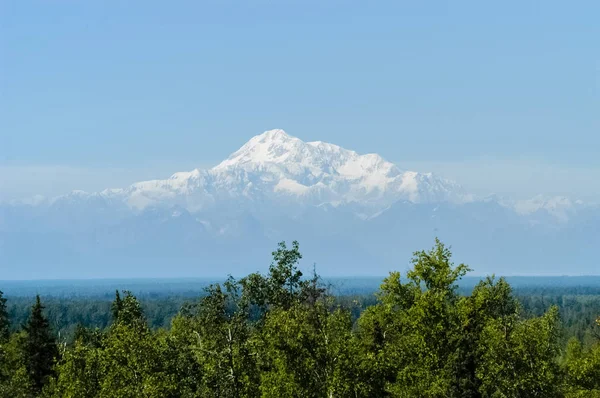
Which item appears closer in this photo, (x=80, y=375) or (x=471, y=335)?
(x=471, y=335)

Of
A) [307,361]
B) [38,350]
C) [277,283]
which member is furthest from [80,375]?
[38,350]

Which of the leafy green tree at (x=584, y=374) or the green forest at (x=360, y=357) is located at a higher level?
the green forest at (x=360, y=357)

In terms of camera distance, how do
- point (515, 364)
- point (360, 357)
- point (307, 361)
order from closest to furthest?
1. point (307, 361)
2. point (360, 357)
3. point (515, 364)

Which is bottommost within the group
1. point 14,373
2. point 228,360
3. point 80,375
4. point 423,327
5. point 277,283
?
point 14,373

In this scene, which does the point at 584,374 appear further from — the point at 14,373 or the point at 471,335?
the point at 14,373

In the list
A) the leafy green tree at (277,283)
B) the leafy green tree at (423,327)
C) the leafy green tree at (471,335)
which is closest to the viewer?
the leafy green tree at (423,327)

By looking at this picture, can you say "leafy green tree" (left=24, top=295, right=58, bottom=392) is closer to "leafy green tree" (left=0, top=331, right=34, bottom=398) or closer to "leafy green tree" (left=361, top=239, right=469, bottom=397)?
"leafy green tree" (left=0, top=331, right=34, bottom=398)

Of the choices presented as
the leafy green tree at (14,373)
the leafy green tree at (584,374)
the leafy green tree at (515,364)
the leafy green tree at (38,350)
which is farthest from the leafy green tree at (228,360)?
the leafy green tree at (38,350)

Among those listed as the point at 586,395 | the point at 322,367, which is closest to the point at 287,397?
the point at 322,367

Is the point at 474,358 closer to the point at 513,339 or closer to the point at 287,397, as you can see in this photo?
the point at 513,339

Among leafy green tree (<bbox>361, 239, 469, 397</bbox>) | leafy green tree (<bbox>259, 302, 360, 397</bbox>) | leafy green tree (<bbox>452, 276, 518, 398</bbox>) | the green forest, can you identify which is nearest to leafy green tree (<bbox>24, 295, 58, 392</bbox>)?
the green forest

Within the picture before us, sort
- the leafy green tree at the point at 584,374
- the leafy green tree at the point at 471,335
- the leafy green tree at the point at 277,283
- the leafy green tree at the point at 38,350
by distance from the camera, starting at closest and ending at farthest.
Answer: the leafy green tree at the point at 471,335 < the leafy green tree at the point at 584,374 < the leafy green tree at the point at 277,283 < the leafy green tree at the point at 38,350

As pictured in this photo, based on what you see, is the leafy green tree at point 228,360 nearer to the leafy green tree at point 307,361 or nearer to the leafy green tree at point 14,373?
the leafy green tree at point 307,361

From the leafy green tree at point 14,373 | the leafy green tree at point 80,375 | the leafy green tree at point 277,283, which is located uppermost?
the leafy green tree at point 277,283
